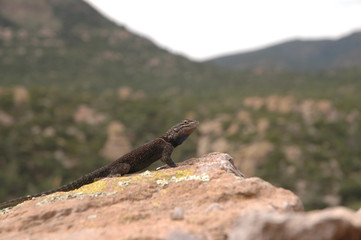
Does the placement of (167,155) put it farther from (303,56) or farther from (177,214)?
(303,56)

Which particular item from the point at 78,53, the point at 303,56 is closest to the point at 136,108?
the point at 78,53

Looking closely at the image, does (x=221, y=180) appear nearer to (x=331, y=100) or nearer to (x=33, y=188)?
(x=33, y=188)

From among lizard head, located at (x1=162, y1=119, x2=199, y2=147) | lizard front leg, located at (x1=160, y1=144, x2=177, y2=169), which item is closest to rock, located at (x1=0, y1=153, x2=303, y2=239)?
lizard front leg, located at (x1=160, y1=144, x2=177, y2=169)

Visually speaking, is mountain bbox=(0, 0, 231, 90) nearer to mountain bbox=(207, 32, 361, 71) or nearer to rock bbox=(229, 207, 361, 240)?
rock bbox=(229, 207, 361, 240)

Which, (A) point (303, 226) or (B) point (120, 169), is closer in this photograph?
(A) point (303, 226)

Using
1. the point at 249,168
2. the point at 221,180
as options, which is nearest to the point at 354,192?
the point at 249,168

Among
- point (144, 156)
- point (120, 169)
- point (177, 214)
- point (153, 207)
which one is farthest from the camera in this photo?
point (144, 156)
